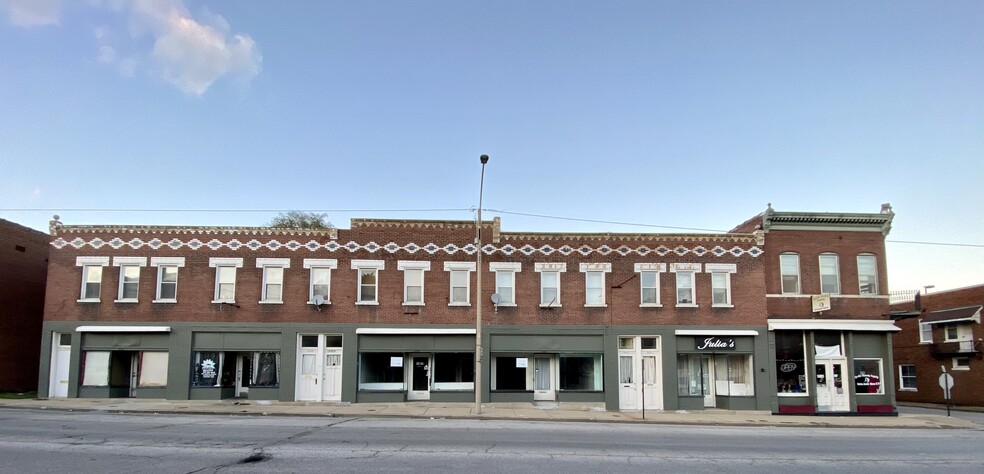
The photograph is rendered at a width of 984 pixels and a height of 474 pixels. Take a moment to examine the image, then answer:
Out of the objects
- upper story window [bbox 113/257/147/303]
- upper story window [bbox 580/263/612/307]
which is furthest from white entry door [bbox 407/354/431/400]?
upper story window [bbox 113/257/147/303]

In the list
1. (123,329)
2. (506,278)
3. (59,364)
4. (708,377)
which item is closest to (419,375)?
(506,278)

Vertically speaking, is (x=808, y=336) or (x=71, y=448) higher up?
(x=808, y=336)

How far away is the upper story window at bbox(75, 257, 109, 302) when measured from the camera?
2752 cm

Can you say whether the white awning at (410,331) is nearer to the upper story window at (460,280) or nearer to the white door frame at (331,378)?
the upper story window at (460,280)

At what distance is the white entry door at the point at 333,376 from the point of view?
27359 millimetres

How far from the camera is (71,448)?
1319 cm

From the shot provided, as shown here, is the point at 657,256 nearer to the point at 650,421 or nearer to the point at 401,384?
the point at 650,421

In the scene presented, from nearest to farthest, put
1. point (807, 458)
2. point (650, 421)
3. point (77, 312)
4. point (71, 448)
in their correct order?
point (71, 448) < point (807, 458) < point (650, 421) < point (77, 312)

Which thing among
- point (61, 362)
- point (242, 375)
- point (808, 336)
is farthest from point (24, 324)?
point (808, 336)

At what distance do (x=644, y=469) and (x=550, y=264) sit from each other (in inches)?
648

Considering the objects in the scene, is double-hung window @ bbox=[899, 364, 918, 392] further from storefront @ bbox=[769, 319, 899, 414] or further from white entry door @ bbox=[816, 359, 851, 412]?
white entry door @ bbox=[816, 359, 851, 412]

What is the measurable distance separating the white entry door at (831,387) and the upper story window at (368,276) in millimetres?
19150

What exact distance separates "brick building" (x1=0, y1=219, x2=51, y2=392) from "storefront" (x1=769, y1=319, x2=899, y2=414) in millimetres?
33858

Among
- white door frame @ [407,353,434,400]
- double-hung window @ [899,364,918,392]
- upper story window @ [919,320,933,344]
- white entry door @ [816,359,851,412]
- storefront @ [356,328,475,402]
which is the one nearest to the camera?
white entry door @ [816,359,851,412]
